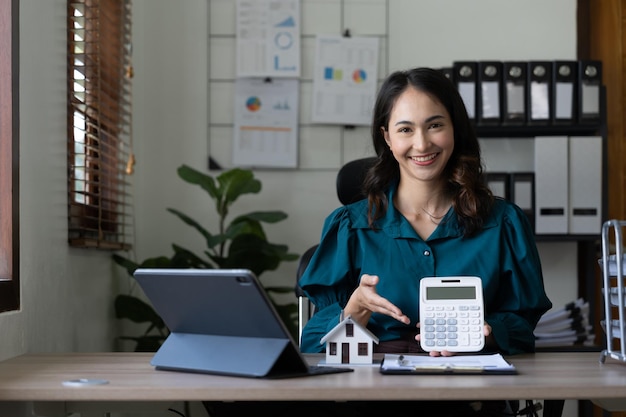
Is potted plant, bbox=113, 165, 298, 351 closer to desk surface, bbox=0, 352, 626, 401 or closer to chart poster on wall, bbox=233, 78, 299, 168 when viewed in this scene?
chart poster on wall, bbox=233, 78, 299, 168

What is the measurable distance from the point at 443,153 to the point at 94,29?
141cm

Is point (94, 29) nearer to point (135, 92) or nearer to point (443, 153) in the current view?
point (135, 92)

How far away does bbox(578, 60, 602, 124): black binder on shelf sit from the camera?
360cm

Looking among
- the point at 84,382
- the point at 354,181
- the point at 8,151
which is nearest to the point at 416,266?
the point at 354,181

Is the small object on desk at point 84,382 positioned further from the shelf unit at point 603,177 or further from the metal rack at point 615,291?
the shelf unit at point 603,177

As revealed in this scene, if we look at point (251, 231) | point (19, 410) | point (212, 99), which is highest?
point (212, 99)

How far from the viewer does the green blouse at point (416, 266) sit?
6.59ft

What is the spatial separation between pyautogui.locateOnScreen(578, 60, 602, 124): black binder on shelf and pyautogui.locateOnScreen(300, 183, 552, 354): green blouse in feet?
5.35

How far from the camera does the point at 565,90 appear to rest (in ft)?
11.8

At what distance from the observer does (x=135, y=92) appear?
3.84 meters

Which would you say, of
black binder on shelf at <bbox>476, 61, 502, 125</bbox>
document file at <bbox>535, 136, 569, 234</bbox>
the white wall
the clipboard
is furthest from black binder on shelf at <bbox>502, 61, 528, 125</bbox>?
the clipboard

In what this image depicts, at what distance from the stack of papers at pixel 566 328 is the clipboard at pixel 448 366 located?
186 centimetres

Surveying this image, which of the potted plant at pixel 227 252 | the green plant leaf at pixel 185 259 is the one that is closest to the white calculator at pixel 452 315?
the potted plant at pixel 227 252

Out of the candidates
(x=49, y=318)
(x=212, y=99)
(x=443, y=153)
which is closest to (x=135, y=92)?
(x=212, y=99)
